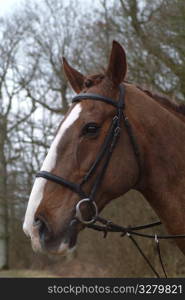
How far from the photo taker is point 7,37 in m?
25.1

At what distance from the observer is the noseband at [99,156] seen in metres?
3.21

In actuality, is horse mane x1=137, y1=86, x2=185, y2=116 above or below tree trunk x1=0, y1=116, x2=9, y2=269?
above

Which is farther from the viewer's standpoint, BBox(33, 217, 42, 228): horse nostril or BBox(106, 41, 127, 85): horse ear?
BBox(106, 41, 127, 85): horse ear

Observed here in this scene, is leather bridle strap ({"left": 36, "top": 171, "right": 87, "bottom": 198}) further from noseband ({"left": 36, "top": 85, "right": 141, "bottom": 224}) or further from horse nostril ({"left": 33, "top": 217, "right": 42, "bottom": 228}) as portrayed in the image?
horse nostril ({"left": 33, "top": 217, "right": 42, "bottom": 228})

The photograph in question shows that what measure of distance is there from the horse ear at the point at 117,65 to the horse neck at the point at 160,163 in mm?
162

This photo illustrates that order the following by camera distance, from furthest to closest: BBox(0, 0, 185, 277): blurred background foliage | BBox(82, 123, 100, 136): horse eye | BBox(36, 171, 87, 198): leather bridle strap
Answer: BBox(0, 0, 185, 277): blurred background foliage, BBox(82, 123, 100, 136): horse eye, BBox(36, 171, 87, 198): leather bridle strap

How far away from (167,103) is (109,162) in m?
0.87

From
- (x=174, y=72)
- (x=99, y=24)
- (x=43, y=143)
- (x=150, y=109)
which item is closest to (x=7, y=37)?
(x=43, y=143)

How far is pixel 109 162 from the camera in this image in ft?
11.1

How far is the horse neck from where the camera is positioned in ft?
11.5

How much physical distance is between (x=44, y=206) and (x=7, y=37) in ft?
76.6

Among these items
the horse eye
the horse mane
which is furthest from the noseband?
the horse mane

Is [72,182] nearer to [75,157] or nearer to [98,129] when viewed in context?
[75,157]

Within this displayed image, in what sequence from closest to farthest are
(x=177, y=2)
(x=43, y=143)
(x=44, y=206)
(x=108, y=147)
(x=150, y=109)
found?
(x=44, y=206), (x=108, y=147), (x=150, y=109), (x=177, y=2), (x=43, y=143)
